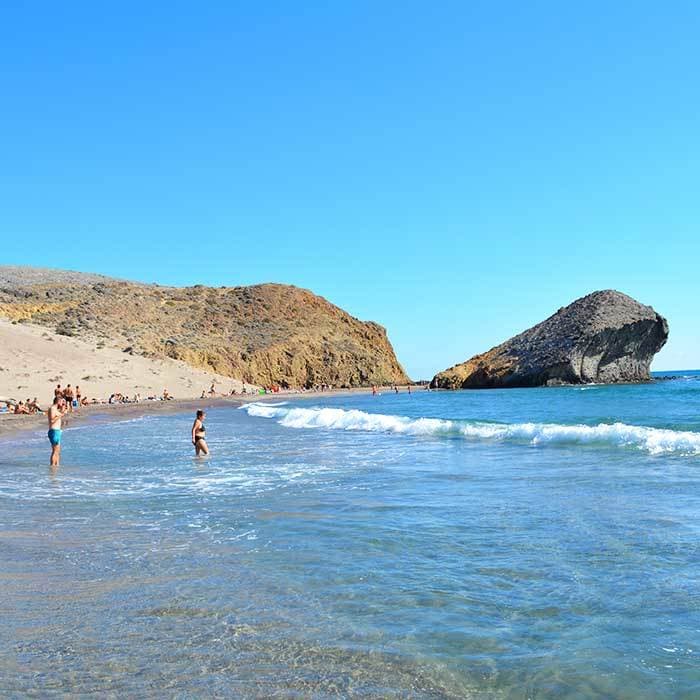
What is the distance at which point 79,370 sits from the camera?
49.8 meters

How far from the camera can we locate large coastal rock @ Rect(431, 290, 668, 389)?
65.0 metres

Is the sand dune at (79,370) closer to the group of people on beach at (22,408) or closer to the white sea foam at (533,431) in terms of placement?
the group of people on beach at (22,408)

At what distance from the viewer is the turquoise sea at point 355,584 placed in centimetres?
396

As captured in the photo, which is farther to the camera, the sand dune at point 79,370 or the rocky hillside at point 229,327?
the rocky hillside at point 229,327

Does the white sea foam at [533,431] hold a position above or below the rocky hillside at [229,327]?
below

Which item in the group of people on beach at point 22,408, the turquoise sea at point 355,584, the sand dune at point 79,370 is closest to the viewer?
the turquoise sea at point 355,584

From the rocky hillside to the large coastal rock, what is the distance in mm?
20712

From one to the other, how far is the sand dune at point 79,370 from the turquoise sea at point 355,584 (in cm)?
3197

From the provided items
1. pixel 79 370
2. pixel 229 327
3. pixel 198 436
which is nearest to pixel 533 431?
pixel 198 436

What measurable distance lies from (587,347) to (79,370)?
42.7 meters

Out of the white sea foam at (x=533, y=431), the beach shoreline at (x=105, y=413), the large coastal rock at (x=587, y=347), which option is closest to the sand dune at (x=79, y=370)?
the beach shoreline at (x=105, y=413)

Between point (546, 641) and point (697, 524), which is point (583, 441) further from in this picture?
point (546, 641)

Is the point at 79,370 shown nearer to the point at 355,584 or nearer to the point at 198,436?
the point at 198,436

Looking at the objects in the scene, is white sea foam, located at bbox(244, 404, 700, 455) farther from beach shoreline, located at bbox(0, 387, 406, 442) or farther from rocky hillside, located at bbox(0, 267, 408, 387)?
rocky hillside, located at bbox(0, 267, 408, 387)
